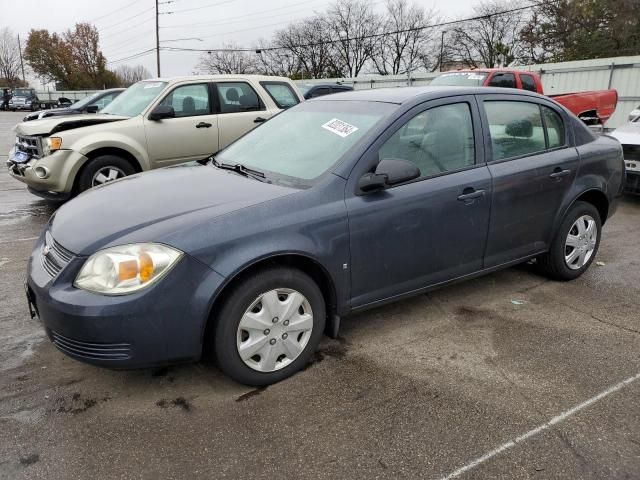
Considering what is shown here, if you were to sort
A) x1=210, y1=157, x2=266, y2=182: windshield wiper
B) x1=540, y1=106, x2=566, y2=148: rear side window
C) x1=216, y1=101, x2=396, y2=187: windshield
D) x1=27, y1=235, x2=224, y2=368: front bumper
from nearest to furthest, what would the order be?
x1=27, y1=235, x2=224, y2=368: front bumper → x1=216, y1=101, x2=396, y2=187: windshield → x1=210, y1=157, x2=266, y2=182: windshield wiper → x1=540, y1=106, x2=566, y2=148: rear side window

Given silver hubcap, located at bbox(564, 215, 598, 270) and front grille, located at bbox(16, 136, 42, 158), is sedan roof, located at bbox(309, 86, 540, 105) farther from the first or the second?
front grille, located at bbox(16, 136, 42, 158)

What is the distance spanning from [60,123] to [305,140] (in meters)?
4.52

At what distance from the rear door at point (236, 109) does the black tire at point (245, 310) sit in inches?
189

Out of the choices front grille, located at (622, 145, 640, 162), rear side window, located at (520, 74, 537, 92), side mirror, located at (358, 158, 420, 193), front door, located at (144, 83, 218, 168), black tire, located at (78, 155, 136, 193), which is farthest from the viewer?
rear side window, located at (520, 74, 537, 92)

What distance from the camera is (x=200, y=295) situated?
2551 mm

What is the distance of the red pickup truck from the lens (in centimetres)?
1048

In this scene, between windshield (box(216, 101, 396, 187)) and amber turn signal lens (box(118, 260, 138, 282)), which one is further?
windshield (box(216, 101, 396, 187))

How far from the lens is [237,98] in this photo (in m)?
7.65

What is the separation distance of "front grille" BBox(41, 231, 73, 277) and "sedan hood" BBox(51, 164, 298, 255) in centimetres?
4

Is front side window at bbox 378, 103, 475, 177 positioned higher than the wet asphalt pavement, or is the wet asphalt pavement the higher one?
front side window at bbox 378, 103, 475, 177

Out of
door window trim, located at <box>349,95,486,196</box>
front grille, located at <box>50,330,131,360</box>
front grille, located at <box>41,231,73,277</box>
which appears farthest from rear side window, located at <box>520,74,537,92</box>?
front grille, located at <box>50,330,131,360</box>

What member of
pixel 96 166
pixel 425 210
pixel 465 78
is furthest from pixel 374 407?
pixel 465 78

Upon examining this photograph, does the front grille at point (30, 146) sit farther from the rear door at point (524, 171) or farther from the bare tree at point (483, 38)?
the bare tree at point (483, 38)

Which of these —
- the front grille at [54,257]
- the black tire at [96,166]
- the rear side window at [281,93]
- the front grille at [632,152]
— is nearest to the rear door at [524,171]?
the front grille at [54,257]
